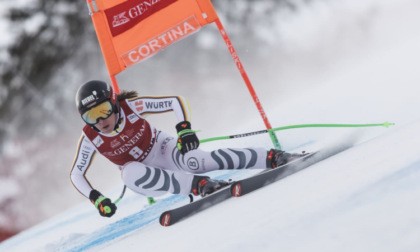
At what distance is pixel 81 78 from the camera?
10242mm

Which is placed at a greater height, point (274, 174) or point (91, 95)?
point (91, 95)

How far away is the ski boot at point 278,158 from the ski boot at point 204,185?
29 cm

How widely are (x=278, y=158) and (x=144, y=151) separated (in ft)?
2.76

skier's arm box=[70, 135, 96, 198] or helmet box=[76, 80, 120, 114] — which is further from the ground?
helmet box=[76, 80, 120, 114]

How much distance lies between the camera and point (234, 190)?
2342 millimetres

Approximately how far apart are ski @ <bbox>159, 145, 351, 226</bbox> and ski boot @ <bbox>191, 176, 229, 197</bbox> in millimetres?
134

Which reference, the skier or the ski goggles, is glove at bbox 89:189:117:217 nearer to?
the skier

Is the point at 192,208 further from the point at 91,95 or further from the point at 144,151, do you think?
the point at 91,95

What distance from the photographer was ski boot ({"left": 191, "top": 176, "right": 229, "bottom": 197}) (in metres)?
2.57

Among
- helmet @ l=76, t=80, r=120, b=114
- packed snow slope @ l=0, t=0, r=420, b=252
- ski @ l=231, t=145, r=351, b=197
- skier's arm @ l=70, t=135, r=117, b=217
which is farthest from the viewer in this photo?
skier's arm @ l=70, t=135, r=117, b=217

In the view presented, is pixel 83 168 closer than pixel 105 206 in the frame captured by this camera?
No

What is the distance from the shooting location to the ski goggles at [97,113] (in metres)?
2.56

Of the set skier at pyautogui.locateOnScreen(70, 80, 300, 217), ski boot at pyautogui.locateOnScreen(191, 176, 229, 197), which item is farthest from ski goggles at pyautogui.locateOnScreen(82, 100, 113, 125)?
ski boot at pyautogui.locateOnScreen(191, 176, 229, 197)

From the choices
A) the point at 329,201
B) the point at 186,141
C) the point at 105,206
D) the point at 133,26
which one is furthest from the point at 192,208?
the point at 133,26
